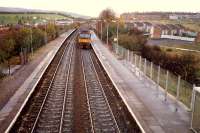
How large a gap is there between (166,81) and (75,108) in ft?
18.3

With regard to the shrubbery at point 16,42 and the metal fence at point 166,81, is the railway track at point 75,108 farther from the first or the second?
the shrubbery at point 16,42

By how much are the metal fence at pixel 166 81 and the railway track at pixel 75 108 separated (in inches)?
113

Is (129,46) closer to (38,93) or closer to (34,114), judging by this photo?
(38,93)

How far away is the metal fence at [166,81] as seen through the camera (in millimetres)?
17016

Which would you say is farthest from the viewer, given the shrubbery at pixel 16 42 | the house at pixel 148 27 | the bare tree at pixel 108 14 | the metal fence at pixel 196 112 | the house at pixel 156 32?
the house at pixel 148 27

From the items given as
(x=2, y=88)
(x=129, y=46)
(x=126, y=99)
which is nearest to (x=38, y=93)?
(x=2, y=88)

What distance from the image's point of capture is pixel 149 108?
17375 millimetres

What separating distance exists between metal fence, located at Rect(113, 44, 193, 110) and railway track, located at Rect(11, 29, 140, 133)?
2863mm

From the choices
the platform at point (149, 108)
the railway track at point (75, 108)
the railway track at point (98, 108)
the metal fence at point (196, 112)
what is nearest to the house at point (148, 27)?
the railway track at point (75, 108)

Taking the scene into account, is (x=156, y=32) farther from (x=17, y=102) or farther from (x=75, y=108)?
(x=17, y=102)

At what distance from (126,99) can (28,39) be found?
25156 mm

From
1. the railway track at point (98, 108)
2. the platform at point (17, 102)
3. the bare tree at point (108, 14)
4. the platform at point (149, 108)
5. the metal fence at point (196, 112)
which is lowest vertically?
the railway track at point (98, 108)

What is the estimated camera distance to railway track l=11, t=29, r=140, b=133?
14.5 metres

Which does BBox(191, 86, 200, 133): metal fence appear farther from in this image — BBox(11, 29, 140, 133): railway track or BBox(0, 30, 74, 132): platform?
BBox(0, 30, 74, 132): platform
